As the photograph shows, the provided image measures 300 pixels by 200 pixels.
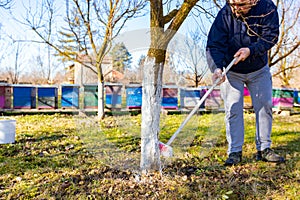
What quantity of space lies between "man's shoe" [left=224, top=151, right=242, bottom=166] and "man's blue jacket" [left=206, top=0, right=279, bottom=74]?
749 millimetres

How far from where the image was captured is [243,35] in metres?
2.24

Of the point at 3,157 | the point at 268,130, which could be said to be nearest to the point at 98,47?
the point at 3,157

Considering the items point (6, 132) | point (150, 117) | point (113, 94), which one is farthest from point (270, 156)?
point (113, 94)

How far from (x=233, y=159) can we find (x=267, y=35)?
43.7 inches

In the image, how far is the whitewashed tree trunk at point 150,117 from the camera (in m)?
2.02

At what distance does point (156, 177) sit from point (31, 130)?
2.92 metres

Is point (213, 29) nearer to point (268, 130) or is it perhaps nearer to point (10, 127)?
point (268, 130)

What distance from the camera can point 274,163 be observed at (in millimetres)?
2287

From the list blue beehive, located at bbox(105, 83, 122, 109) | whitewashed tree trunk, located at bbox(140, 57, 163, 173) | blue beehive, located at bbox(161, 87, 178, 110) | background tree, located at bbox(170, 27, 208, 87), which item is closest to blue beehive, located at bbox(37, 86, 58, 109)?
blue beehive, located at bbox(105, 83, 122, 109)

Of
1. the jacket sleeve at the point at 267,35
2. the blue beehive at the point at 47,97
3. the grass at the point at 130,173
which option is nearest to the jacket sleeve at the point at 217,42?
the jacket sleeve at the point at 267,35

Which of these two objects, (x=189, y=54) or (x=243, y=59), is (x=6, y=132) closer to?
(x=189, y=54)

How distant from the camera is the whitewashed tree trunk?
2.02 meters

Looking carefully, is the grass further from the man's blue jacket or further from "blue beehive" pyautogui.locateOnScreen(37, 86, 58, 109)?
"blue beehive" pyautogui.locateOnScreen(37, 86, 58, 109)

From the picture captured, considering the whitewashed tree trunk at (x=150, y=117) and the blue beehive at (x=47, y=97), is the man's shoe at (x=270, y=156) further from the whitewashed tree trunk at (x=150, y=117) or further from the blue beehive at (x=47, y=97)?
the blue beehive at (x=47, y=97)
